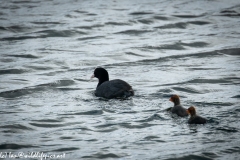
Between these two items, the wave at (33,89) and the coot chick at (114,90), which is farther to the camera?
the wave at (33,89)

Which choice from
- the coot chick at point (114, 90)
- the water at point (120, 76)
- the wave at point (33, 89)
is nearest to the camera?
the water at point (120, 76)

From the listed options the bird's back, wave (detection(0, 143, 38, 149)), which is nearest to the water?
wave (detection(0, 143, 38, 149))

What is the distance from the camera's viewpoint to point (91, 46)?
2306cm

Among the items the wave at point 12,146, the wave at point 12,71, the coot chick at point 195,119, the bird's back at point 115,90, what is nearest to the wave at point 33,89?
the bird's back at point 115,90

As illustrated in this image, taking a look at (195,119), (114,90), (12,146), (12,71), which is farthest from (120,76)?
(12,146)

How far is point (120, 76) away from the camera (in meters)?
18.1

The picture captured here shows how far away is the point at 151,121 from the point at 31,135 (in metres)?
2.42

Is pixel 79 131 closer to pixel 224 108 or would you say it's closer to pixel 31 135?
pixel 31 135

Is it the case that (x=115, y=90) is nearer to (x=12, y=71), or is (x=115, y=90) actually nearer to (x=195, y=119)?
(x=195, y=119)

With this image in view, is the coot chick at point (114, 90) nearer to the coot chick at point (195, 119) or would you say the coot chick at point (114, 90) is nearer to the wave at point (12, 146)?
the coot chick at point (195, 119)

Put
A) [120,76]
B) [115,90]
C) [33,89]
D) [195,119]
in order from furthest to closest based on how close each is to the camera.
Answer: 1. [120,76]
2. [33,89]
3. [115,90]
4. [195,119]

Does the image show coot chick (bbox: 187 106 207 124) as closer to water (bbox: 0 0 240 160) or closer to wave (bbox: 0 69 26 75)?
water (bbox: 0 0 240 160)

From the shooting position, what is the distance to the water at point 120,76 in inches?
449

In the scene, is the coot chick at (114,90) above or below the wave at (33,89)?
above
